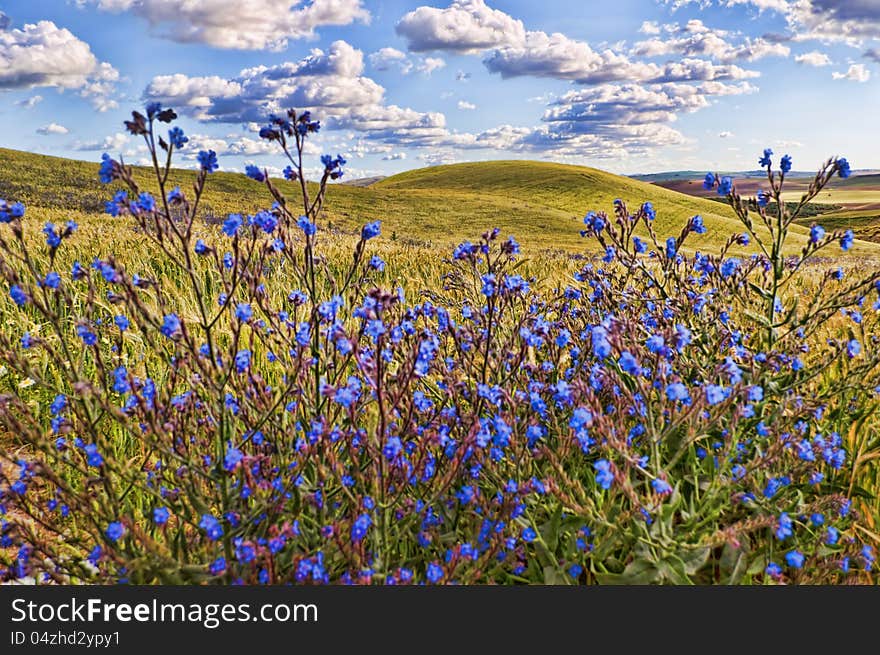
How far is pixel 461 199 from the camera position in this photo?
61906 mm

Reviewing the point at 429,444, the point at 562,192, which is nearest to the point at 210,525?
the point at 429,444

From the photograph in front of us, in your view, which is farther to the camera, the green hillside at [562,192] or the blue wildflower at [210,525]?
the green hillside at [562,192]

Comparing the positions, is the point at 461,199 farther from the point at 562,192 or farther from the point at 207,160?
the point at 207,160

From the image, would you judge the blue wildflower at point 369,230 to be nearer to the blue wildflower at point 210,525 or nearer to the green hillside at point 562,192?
the blue wildflower at point 210,525

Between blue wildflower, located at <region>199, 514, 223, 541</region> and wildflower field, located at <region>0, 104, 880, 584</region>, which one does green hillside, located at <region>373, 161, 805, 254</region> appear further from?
blue wildflower, located at <region>199, 514, 223, 541</region>

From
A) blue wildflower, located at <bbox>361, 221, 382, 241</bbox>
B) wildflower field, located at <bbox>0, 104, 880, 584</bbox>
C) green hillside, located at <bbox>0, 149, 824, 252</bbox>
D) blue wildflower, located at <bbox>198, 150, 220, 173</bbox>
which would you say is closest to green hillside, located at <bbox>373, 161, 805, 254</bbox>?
green hillside, located at <bbox>0, 149, 824, 252</bbox>

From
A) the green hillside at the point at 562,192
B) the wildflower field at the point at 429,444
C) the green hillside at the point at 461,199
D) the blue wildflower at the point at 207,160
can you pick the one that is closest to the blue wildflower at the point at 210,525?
the wildflower field at the point at 429,444

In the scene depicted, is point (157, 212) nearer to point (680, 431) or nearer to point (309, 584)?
point (309, 584)

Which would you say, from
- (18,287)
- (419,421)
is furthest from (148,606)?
(419,421)

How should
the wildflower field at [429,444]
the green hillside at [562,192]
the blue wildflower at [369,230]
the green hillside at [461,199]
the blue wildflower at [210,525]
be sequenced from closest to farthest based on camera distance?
the blue wildflower at [210,525] → the wildflower field at [429,444] → the blue wildflower at [369,230] → the green hillside at [461,199] → the green hillside at [562,192]

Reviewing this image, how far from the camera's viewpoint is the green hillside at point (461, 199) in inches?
1394

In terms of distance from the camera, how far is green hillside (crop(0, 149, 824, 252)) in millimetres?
35406

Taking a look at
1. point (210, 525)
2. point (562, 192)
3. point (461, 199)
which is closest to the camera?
point (210, 525)

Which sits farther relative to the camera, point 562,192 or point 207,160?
point 562,192
